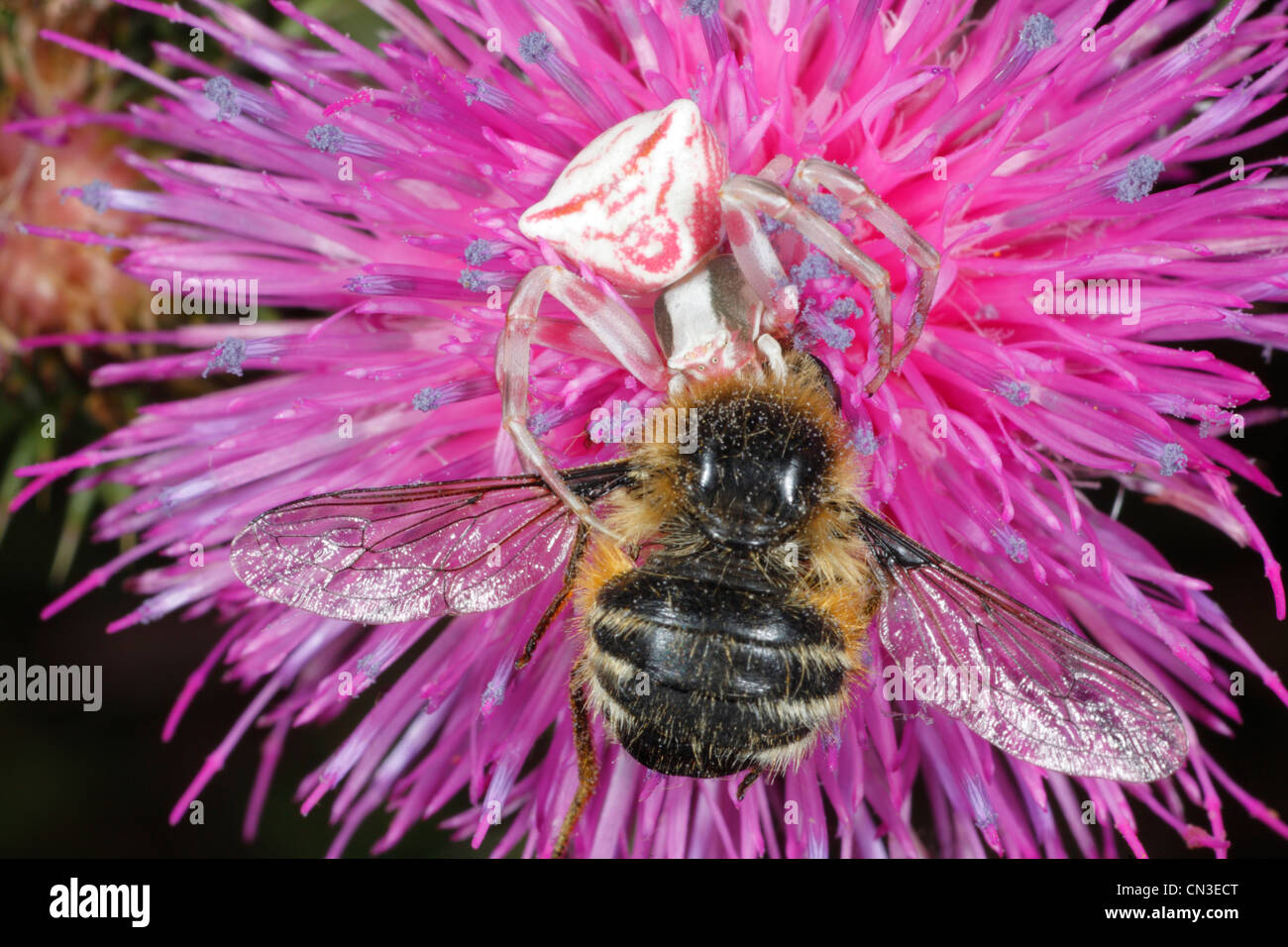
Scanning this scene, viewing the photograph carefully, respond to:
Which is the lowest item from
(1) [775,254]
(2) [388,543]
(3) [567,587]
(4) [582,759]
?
(4) [582,759]

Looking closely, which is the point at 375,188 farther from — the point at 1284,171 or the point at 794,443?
the point at 1284,171

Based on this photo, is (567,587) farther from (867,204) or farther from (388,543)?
(867,204)

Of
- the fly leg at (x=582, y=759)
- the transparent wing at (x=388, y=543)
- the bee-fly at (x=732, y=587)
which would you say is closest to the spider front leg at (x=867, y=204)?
the bee-fly at (x=732, y=587)

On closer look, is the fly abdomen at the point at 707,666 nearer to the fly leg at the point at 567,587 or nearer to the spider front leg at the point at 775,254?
the fly leg at the point at 567,587

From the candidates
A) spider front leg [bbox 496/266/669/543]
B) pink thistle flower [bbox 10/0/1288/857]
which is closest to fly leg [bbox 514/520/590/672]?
spider front leg [bbox 496/266/669/543]

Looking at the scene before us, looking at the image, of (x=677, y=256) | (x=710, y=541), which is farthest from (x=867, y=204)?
(x=710, y=541)

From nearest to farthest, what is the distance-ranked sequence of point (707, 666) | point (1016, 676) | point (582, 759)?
point (707, 666) < point (1016, 676) < point (582, 759)

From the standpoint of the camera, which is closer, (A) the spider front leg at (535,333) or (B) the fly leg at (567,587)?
(A) the spider front leg at (535,333)
